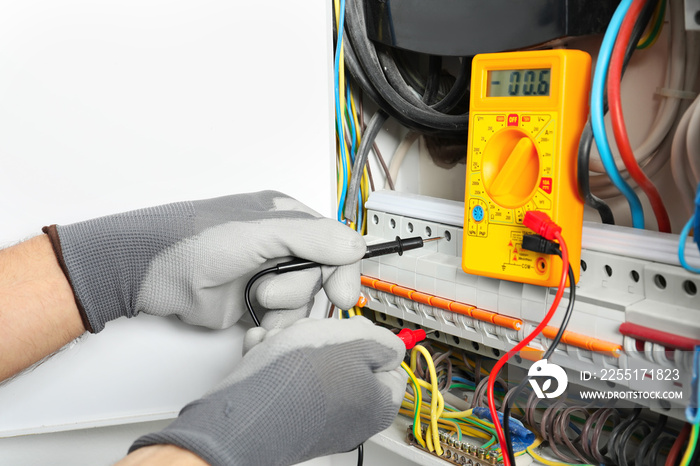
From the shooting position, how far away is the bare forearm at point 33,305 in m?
0.77

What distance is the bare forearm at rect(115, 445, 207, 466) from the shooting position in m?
0.55

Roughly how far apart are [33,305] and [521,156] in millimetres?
657

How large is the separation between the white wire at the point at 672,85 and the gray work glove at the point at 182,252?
41 cm

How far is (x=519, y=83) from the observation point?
736 mm

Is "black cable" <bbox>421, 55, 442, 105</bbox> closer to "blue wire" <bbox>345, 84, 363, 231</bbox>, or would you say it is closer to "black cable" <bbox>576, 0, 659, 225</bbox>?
"blue wire" <bbox>345, 84, 363, 231</bbox>

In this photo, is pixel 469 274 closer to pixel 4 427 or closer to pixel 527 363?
pixel 527 363

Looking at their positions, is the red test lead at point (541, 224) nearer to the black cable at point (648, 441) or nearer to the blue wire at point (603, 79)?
the blue wire at point (603, 79)

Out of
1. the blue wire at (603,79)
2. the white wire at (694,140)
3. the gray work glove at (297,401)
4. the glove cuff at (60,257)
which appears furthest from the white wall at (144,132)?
the white wire at (694,140)

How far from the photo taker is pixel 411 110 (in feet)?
3.06

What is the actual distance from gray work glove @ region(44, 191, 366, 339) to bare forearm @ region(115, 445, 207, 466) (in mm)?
252

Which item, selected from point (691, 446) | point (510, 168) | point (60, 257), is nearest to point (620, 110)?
point (510, 168)

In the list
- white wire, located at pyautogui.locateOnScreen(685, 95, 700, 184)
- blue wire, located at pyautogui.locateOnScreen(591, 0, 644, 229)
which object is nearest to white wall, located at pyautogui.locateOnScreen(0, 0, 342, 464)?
blue wire, located at pyautogui.locateOnScreen(591, 0, 644, 229)

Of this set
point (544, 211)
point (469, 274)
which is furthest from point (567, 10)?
point (469, 274)

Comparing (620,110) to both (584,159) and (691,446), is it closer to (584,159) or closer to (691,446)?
(584,159)
